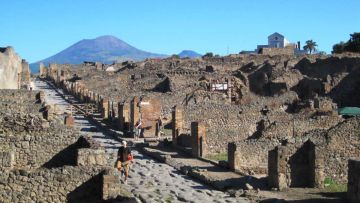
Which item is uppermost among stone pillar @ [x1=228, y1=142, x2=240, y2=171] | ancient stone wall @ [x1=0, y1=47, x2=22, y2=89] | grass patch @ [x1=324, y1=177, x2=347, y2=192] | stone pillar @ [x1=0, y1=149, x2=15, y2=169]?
ancient stone wall @ [x1=0, y1=47, x2=22, y2=89]

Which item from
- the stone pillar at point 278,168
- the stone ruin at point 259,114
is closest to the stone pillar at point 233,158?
the stone ruin at point 259,114

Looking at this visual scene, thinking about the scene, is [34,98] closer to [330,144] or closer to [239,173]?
[239,173]

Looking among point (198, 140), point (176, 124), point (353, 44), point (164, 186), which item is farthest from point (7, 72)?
point (353, 44)

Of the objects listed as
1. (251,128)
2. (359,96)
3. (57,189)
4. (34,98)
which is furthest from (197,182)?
(359,96)

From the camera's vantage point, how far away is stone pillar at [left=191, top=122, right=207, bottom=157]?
22562mm

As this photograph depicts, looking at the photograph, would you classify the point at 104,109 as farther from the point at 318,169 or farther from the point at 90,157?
the point at 90,157

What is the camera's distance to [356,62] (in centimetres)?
5647

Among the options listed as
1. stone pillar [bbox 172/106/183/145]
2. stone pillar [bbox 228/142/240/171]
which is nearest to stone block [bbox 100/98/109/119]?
stone pillar [bbox 172/106/183/145]

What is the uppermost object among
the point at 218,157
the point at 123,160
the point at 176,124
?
the point at 176,124

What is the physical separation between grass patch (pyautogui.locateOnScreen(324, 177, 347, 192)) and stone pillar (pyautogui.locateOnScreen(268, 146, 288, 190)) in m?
1.13

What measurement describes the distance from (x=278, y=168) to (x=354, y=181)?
263 cm

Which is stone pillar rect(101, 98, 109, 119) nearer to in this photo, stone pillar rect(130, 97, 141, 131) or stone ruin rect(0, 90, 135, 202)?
stone pillar rect(130, 97, 141, 131)

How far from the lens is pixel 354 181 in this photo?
14.1 m

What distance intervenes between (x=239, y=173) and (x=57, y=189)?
8939 mm
